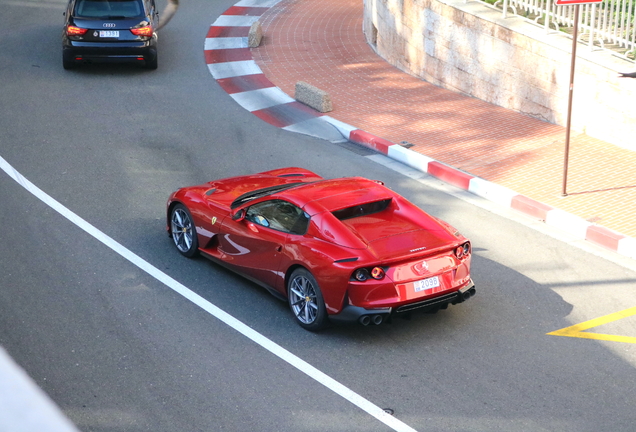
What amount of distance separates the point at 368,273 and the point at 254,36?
42.2ft

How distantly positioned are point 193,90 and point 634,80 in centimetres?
833

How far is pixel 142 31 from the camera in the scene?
50.2 ft

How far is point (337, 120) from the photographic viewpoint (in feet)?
43.7

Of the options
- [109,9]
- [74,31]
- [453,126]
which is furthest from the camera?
[109,9]

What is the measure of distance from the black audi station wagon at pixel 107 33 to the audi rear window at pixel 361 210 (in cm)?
977

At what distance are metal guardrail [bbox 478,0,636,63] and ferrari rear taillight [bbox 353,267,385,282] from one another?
753 cm

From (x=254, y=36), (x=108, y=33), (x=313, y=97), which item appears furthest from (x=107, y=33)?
(x=313, y=97)

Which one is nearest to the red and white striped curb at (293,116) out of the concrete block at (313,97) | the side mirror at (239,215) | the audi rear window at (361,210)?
the concrete block at (313,97)

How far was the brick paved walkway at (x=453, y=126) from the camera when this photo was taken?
10.1 m

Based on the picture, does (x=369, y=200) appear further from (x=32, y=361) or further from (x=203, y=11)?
(x=203, y=11)

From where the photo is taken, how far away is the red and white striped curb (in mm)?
9086

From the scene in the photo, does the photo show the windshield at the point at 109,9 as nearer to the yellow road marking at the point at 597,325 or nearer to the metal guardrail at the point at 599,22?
the metal guardrail at the point at 599,22

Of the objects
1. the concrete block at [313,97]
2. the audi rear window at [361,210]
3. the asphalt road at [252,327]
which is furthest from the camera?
the concrete block at [313,97]

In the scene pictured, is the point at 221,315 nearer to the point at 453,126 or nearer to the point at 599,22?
the point at 453,126
